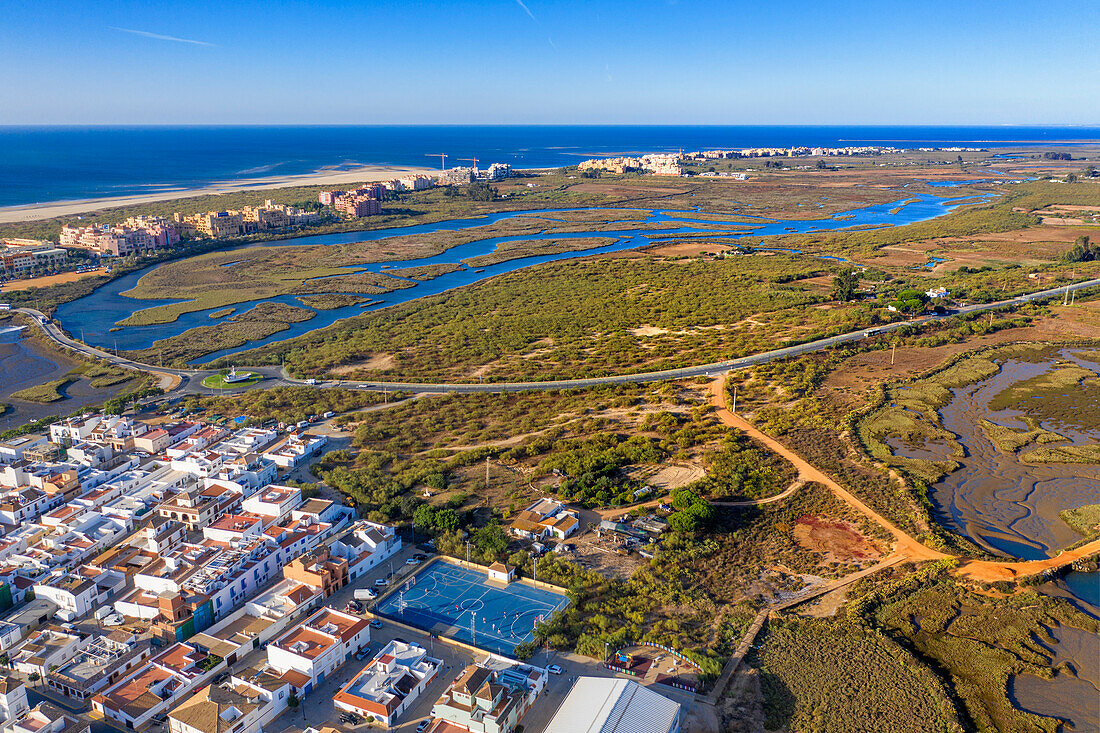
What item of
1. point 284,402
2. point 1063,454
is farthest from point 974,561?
point 284,402

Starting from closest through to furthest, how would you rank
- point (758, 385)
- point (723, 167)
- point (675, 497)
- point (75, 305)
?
point (675, 497), point (758, 385), point (75, 305), point (723, 167)

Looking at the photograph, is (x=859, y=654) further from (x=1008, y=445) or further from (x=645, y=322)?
(x=645, y=322)

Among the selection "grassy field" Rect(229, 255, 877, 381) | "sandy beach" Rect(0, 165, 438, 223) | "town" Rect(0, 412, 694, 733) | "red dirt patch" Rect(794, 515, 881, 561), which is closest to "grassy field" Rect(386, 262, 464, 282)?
"grassy field" Rect(229, 255, 877, 381)

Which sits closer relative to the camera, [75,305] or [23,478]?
[23,478]

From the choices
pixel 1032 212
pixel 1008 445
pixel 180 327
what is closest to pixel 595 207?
pixel 1032 212

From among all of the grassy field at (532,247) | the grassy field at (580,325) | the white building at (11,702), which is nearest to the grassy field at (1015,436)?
the grassy field at (580,325)

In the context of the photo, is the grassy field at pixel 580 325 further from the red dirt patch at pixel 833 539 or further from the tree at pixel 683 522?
the red dirt patch at pixel 833 539

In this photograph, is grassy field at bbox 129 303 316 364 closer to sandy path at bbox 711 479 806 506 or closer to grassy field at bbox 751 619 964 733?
sandy path at bbox 711 479 806 506

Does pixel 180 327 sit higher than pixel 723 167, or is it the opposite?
pixel 723 167
